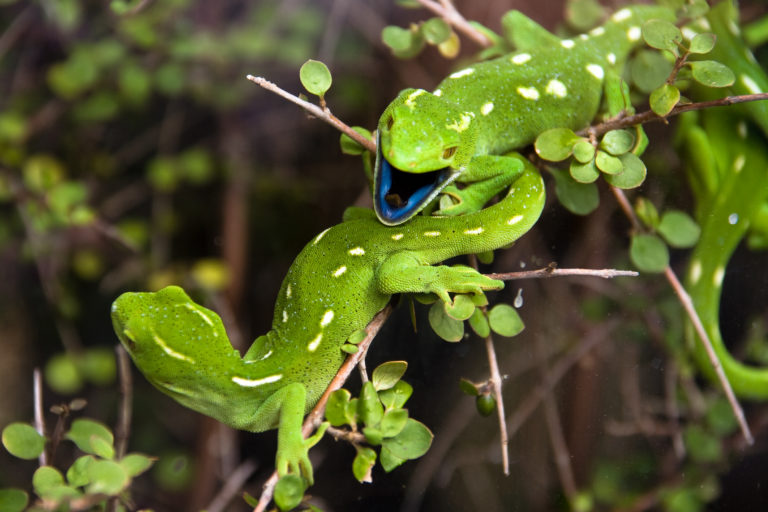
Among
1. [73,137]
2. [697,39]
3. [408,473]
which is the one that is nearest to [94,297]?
[73,137]

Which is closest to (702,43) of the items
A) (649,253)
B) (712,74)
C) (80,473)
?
(712,74)

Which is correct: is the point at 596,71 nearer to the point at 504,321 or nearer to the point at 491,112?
the point at 491,112

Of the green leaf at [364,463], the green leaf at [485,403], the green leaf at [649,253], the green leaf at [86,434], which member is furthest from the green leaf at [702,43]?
the green leaf at [86,434]

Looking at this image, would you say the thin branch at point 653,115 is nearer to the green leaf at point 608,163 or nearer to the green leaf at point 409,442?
the green leaf at point 608,163

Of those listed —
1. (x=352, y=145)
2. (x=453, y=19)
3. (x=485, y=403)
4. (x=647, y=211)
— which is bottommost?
(x=485, y=403)

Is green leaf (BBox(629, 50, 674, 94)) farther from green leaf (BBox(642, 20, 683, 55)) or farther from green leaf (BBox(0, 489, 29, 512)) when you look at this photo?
green leaf (BBox(0, 489, 29, 512))

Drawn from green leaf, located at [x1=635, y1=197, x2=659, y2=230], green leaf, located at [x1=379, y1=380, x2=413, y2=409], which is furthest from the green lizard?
green leaf, located at [x1=635, y1=197, x2=659, y2=230]

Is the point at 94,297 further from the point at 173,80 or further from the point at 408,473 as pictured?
the point at 408,473
